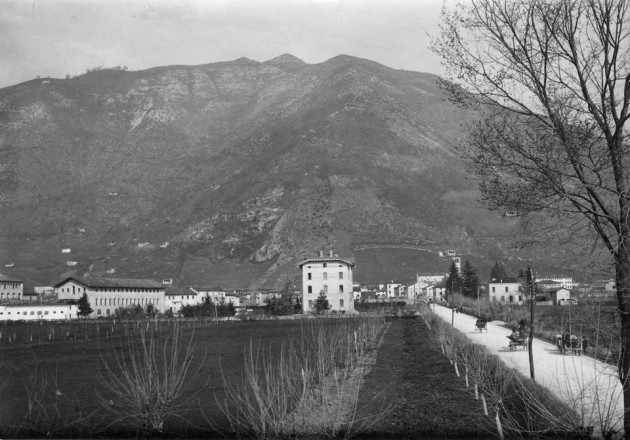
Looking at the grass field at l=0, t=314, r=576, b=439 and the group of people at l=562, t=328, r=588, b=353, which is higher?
the group of people at l=562, t=328, r=588, b=353

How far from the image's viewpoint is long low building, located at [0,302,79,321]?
304ft

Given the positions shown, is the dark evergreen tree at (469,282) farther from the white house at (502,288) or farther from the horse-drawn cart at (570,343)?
the horse-drawn cart at (570,343)

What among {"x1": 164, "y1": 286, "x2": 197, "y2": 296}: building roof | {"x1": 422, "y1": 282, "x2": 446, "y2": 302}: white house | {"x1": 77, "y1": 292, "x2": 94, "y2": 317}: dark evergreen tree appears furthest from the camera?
{"x1": 422, "y1": 282, "x2": 446, "y2": 302}: white house

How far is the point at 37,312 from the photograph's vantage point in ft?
311

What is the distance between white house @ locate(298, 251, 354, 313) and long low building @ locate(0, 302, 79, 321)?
34.4 metres

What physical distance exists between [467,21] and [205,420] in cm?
1292

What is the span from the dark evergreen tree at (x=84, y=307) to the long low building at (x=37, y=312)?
2.14 m

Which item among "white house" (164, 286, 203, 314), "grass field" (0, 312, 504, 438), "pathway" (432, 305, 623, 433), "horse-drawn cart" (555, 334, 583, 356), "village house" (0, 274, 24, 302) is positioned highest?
"village house" (0, 274, 24, 302)

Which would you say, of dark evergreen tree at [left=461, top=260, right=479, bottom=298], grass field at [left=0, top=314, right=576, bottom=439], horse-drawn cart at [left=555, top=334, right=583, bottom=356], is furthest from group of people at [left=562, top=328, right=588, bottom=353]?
dark evergreen tree at [left=461, top=260, right=479, bottom=298]

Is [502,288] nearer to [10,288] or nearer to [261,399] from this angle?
[10,288]

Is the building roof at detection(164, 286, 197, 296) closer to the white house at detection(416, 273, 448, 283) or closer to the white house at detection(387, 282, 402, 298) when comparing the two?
the white house at detection(387, 282, 402, 298)

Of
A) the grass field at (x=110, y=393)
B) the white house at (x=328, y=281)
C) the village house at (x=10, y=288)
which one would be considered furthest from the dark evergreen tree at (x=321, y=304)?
the village house at (x=10, y=288)

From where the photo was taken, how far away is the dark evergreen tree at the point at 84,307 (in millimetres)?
96412

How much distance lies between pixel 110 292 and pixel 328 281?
116 feet
